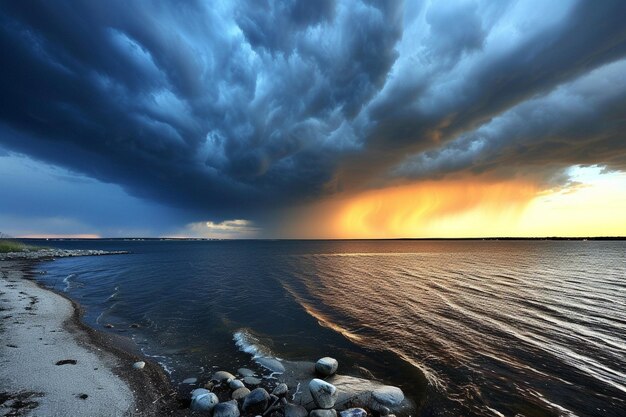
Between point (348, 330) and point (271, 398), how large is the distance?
391 inches

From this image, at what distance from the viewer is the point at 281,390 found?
10898mm

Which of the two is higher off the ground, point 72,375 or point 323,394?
point 72,375

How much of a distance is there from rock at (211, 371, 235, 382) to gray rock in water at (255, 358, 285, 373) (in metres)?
2.00

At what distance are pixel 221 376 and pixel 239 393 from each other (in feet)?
5.95

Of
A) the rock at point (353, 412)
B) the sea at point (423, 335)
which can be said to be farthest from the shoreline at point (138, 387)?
the sea at point (423, 335)

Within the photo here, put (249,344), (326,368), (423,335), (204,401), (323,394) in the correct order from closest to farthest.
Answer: (204,401), (323,394), (326,368), (249,344), (423,335)

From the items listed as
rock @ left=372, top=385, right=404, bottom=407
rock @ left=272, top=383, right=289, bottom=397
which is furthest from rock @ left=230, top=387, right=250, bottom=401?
rock @ left=372, top=385, right=404, bottom=407

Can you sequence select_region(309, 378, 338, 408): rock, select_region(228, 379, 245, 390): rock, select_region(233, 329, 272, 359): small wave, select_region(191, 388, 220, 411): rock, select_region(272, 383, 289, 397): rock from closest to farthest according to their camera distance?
select_region(191, 388, 220, 411): rock, select_region(309, 378, 338, 408): rock, select_region(272, 383, 289, 397): rock, select_region(228, 379, 245, 390): rock, select_region(233, 329, 272, 359): small wave

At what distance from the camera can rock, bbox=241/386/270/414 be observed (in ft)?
32.0

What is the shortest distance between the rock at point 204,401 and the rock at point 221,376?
159cm

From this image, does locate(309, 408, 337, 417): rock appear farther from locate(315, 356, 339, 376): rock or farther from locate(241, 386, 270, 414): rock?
locate(315, 356, 339, 376): rock

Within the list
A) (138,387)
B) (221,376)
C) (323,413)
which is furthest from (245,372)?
(323,413)

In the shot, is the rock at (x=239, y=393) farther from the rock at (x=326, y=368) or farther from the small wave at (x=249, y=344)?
the small wave at (x=249, y=344)

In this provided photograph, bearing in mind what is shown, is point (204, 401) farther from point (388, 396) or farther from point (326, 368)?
point (388, 396)
